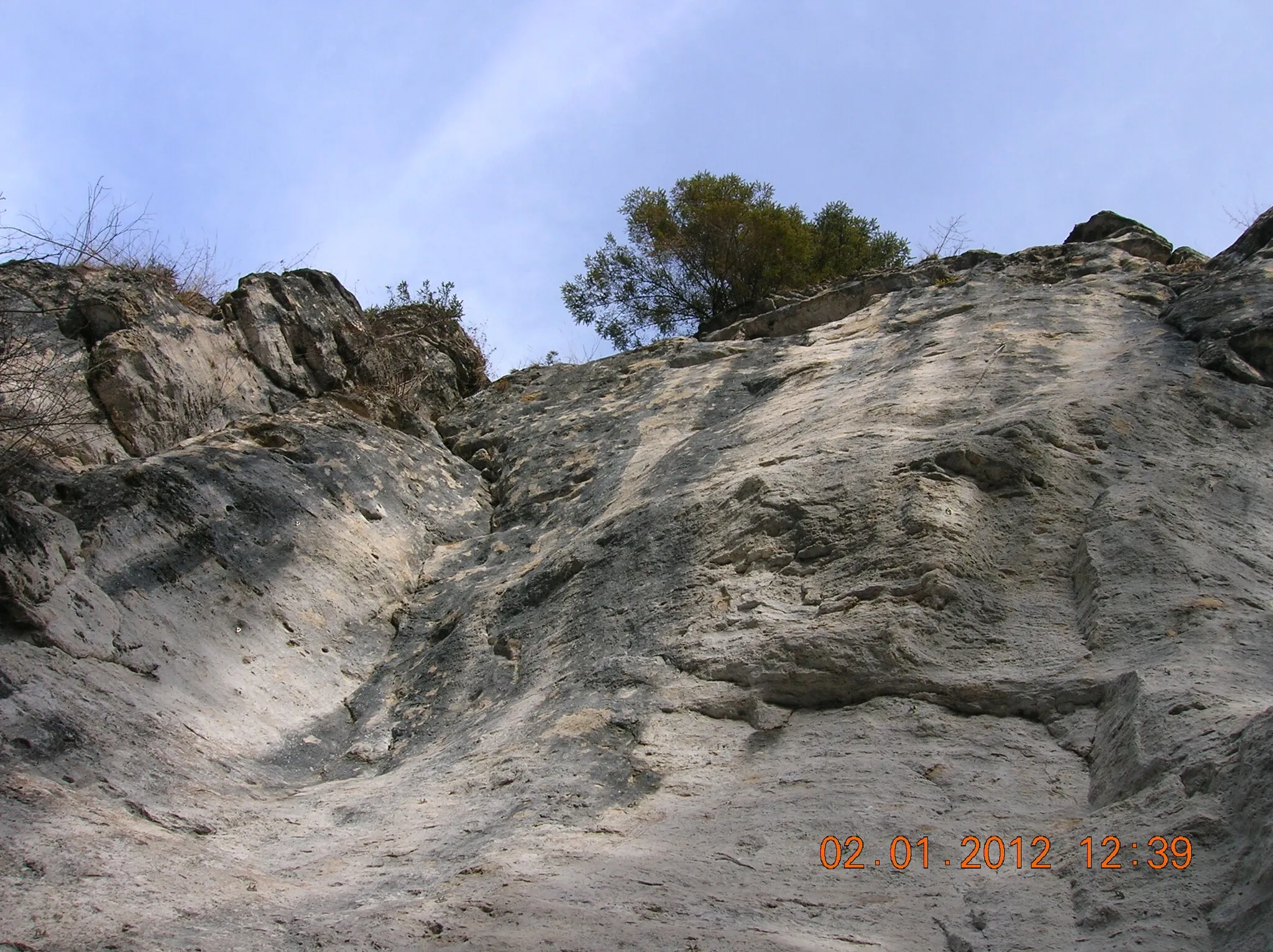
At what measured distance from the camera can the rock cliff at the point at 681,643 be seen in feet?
9.31

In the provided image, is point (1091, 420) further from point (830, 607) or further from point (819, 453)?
point (830, 607)

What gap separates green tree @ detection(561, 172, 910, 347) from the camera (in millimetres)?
11648

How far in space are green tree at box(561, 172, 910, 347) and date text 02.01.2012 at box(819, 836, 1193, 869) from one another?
8236mm

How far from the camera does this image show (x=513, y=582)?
563 cm

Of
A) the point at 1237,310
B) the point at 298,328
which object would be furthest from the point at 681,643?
the point at 298,328

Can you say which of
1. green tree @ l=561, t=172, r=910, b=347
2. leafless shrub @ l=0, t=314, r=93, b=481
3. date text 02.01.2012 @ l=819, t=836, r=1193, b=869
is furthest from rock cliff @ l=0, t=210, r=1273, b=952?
green tree @ l=561, t=172, r=910, b=347

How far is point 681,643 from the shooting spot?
436 centimetres

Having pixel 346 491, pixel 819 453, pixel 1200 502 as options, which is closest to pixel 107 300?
pixel 346 491

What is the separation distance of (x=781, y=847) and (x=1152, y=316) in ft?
15.1

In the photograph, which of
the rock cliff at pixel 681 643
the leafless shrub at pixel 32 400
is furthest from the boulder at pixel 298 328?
the leafless shrub at pixel 32 400

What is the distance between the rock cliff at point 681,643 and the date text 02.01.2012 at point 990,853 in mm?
12

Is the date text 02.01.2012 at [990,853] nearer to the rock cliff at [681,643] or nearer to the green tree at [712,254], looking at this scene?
the rock cliff at [681,643]

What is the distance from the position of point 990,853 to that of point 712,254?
31.2 ft

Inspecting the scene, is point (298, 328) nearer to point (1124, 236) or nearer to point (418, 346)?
point (418, 346)
